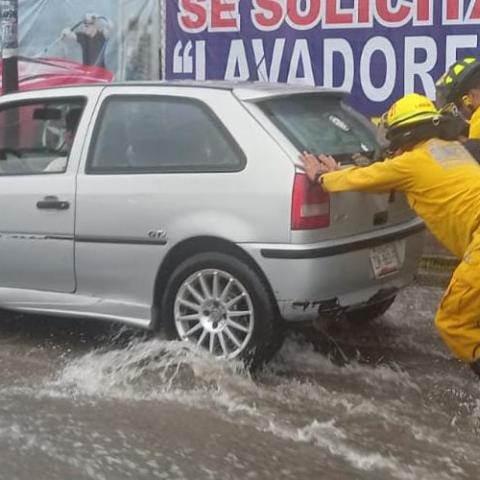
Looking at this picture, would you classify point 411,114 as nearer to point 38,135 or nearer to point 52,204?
point 52,204

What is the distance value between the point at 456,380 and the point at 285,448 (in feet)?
5.12

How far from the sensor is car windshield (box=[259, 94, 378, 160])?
5902 mm

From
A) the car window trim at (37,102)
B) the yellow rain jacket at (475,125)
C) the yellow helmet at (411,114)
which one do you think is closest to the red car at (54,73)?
the car window trim at (37,102)

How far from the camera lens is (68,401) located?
18.4 ft

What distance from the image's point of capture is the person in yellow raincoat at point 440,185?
506 centimetres

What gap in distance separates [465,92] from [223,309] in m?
1.96

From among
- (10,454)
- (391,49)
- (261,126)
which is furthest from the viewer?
(391,49)

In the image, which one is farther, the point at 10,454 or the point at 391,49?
the point at 391,49

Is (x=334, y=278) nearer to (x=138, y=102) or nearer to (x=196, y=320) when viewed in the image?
(x=196, y=320)

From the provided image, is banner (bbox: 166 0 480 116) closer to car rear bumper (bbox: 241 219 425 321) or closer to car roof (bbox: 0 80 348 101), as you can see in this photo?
car roof (bbox: 0 80 348 101)

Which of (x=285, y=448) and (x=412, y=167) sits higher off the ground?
(x=412, y=167)

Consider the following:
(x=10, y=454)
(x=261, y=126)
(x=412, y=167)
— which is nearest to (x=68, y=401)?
(x=10, y=454)

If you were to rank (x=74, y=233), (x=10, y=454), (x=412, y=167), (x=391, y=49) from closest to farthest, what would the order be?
(x=10, y=454)
(x=412, y=167)
(x=74, y=233)
(x=391, y=49)

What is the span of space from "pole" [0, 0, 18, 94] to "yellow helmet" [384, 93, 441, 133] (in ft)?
17.0
